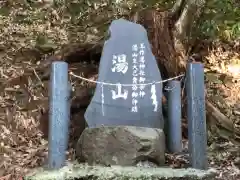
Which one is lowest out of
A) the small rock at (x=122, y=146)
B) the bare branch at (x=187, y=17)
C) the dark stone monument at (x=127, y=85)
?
the small rock at (x=122, y=146)

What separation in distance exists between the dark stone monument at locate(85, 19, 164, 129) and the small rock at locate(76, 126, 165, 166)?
24 cm

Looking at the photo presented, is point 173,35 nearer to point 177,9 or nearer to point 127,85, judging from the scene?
point 177,9

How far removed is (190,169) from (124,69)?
4.18ft

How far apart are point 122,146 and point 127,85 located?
28.2 inches

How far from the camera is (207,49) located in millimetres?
6641

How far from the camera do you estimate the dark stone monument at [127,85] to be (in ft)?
13.7

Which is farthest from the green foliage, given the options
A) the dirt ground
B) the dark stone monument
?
the dark stone monument

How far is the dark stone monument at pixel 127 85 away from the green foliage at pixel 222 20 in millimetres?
2461

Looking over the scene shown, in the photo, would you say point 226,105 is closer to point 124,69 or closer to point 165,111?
point 165,111

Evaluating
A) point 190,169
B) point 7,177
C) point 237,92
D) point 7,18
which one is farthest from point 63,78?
point 7,18

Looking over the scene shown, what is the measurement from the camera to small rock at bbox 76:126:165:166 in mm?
3840

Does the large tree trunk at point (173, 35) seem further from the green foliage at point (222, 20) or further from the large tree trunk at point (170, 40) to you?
the green foliage at point (222, 20)

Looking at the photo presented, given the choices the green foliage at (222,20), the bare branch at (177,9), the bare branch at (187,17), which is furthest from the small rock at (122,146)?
the green foliage at (222,20)

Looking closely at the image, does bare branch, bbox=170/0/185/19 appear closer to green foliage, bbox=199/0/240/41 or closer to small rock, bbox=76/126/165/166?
green foliage, bbox=199/0/240/41
